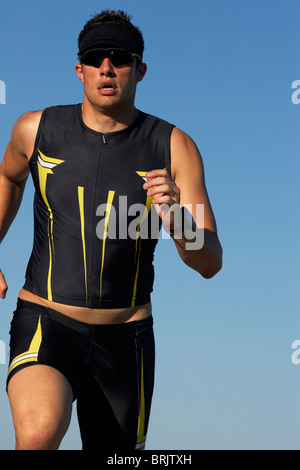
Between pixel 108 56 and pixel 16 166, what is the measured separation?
1.25 m

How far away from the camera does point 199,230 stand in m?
5.07

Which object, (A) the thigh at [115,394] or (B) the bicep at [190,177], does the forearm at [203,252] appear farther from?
(A) the thigh at [115,394]

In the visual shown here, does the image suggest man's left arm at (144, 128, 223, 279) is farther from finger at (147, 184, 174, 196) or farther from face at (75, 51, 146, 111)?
face at (75, 51, 146, 111)

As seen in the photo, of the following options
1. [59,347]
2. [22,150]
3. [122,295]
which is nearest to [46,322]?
[59,347]

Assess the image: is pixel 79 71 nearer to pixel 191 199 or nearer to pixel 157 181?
pixel 191 199

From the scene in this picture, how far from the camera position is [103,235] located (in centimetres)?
554

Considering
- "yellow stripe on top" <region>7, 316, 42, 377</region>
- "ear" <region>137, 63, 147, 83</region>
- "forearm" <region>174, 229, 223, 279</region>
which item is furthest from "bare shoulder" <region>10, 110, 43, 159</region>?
"forearm" <region>174, 229, 223, 279</region>

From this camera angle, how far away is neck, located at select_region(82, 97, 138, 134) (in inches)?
227

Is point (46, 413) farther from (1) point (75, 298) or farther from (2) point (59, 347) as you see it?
(1) point (75, 298)

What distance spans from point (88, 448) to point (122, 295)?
125cm

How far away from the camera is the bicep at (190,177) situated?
541 centimetres

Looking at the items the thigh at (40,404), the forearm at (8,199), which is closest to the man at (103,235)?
the thigh at (40,404)

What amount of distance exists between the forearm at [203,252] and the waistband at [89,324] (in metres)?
0.75
